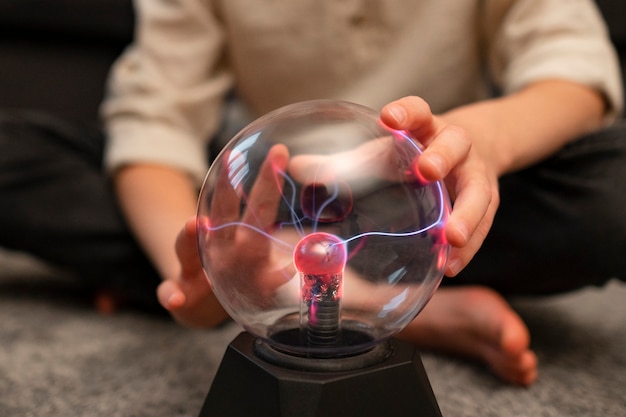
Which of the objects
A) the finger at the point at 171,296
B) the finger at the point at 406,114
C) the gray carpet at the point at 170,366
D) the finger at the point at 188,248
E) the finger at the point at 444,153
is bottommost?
the gray carpet at the point at 170,366

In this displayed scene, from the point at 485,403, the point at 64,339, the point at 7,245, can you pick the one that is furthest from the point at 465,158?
the point at 7,245

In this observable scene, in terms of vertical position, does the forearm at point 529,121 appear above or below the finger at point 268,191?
below

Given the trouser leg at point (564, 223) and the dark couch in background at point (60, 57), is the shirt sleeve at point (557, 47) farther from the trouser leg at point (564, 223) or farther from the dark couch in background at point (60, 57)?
the dark couch in background at point (60, 57)

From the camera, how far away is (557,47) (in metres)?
0.89

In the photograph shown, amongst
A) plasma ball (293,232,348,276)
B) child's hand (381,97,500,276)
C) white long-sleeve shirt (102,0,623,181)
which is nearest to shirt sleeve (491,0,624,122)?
white long-sleeve shirt (102,0,623,181)

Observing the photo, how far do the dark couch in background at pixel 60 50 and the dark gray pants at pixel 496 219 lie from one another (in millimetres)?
447

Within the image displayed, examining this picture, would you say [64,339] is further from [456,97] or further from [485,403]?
[456,97]

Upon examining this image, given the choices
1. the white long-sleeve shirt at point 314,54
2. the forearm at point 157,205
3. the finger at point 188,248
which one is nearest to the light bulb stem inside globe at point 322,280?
the finger at point 188,248

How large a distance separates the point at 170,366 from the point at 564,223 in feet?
1.60

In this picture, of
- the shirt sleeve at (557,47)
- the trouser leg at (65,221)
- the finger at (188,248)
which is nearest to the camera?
the finger at (188,248)

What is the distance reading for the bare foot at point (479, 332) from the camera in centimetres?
70

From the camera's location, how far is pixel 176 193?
0.90m

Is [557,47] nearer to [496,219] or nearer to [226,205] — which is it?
[496,219]

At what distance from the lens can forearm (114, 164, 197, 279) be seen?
2.77 ft
